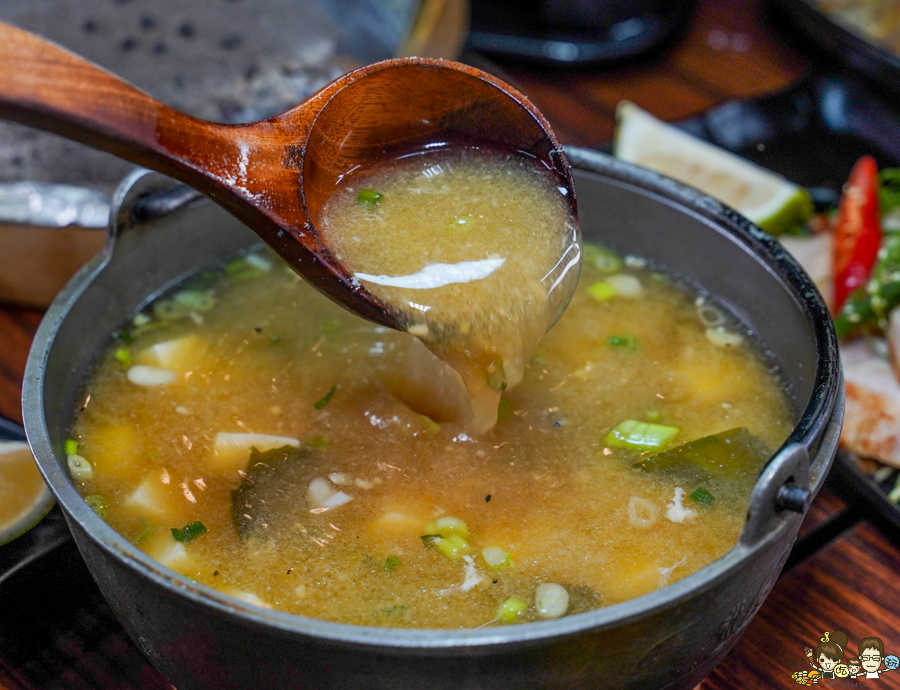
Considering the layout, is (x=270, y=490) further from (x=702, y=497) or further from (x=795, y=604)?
(x=795, y=604)

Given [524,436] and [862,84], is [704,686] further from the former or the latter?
[862,84]

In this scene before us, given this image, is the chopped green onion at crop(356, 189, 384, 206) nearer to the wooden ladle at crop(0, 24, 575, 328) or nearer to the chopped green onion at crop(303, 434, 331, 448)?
the wooden ladle at crop(0, 24, 575, 328)

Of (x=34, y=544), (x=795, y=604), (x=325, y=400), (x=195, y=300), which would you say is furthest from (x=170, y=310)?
(x=795, y=604)

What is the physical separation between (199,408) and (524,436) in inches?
25.8

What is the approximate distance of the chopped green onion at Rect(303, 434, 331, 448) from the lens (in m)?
1.65

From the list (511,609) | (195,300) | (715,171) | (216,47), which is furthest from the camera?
(216,47)

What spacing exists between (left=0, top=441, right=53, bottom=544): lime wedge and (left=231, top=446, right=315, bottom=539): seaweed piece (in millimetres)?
422

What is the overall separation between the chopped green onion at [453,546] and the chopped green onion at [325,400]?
0.42 metres

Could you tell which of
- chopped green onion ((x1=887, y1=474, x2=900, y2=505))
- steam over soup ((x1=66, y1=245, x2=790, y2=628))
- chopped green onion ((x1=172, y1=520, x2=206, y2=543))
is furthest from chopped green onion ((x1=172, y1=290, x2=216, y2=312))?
chopped green onion ((x1=887, y1=474, x2=900, y2=505))

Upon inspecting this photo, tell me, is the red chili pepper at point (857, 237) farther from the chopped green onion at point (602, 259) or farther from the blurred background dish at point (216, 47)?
the blurred background dish at point (216, 47)

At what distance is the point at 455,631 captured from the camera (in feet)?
3.56

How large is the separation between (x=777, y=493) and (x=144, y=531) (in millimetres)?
1032

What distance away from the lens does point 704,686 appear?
1654mm

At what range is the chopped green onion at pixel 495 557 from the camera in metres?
1.43
